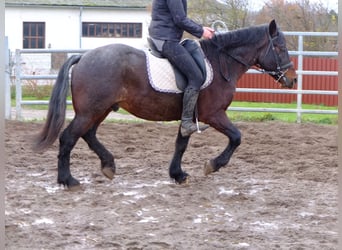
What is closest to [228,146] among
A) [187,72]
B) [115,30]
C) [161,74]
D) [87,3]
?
[187,72]

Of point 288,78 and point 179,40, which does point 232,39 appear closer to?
point 179,40

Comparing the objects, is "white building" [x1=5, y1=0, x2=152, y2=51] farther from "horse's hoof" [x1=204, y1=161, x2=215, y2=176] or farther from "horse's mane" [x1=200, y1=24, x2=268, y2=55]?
"horse's hoof" [x1=204, y1=161, x2=215, y2=176]

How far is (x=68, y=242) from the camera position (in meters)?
4.42

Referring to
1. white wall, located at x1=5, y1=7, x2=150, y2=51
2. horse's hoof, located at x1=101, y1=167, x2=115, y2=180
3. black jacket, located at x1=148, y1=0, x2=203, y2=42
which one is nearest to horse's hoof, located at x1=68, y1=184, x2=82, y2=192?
horse's hoof, located at x1=101, y1=167, x2=115, y2=180

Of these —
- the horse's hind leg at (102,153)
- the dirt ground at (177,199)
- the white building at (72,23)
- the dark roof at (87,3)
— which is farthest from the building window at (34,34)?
the horse's hind leg at (102,153)

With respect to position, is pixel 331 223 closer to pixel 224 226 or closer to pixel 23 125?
pixel 224 226

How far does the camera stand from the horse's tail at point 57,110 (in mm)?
6371

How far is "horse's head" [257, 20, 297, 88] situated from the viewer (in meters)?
7.01

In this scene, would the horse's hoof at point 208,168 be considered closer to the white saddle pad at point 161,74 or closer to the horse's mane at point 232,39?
the white saddle pad at point 161,74

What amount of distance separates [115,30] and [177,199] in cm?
3469

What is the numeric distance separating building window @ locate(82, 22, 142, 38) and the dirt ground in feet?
99.5

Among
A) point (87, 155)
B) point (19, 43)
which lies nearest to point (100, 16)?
point (19, 43)

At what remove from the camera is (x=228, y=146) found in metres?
6.61

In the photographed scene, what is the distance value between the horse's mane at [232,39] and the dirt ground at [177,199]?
150cm
